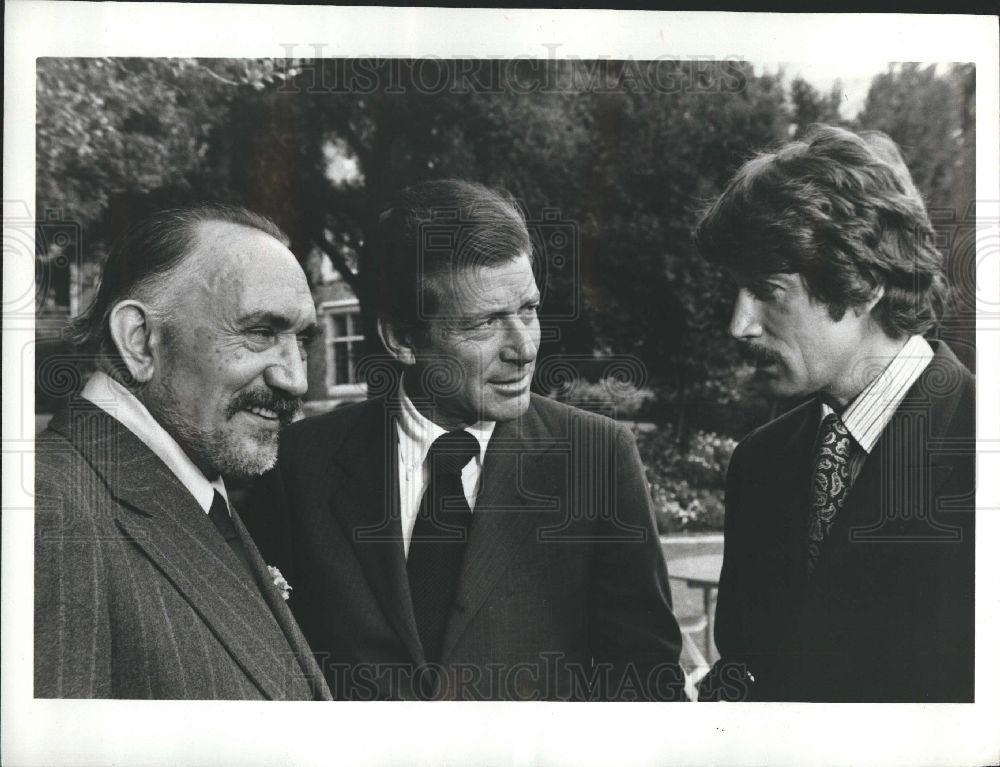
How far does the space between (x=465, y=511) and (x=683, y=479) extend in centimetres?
92

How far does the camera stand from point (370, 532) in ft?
11.7

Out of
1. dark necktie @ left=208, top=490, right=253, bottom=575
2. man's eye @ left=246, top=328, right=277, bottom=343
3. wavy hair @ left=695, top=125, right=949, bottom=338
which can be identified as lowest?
dark necktie @ left=208, top=490, right=253, bottom=575

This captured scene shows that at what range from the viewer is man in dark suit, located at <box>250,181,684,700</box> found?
3.54 metres

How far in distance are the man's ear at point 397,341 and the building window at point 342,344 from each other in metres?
0.09

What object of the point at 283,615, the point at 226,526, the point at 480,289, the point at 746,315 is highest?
the point at 480,289

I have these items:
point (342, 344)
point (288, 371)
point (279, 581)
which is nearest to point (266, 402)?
point (288, 371)

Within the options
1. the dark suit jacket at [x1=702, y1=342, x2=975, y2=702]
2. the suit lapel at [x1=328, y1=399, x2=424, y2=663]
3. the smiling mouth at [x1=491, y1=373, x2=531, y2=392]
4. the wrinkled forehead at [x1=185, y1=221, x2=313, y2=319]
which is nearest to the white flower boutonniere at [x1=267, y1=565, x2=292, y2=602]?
the suit lapel at [x1=328, y1=399, x2=424, y2=663]

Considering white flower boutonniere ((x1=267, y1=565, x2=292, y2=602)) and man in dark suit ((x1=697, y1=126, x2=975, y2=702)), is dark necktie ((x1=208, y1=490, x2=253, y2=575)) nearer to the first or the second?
white flower boutonniere ((x1=267, y1=565, x2=292, y2=602))

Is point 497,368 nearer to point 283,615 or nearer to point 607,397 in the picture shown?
point 607,397

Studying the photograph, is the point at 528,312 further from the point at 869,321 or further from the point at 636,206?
the point at 869,321

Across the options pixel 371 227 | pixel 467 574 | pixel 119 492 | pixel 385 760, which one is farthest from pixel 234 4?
pixel 385 760

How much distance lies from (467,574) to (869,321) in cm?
196

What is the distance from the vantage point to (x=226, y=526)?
357 centimetres

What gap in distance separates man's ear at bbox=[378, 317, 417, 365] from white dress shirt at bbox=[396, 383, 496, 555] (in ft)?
0.61
